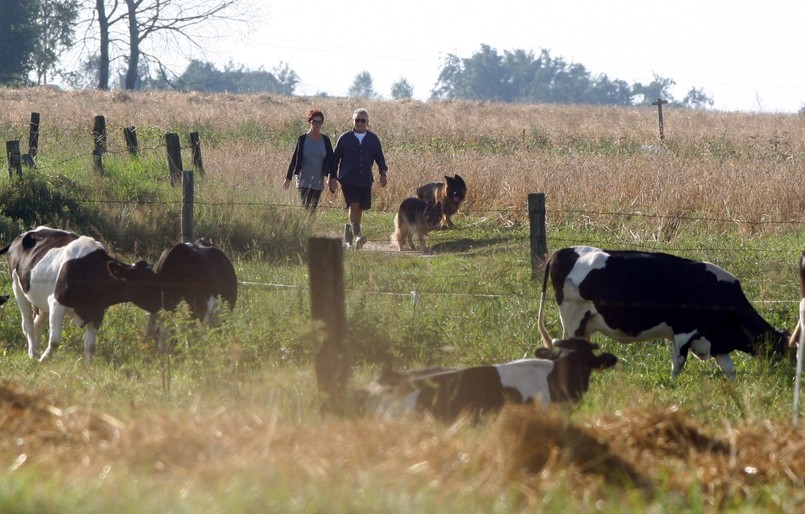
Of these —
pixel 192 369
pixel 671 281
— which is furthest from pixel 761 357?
pixel 192 369

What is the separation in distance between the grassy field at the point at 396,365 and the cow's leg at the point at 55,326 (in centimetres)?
16

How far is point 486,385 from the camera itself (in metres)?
7.48

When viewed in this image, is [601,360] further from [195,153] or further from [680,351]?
[195,153]

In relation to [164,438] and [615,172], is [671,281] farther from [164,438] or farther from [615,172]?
[615,172]

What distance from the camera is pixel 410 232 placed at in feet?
58.9

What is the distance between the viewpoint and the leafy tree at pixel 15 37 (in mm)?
63250

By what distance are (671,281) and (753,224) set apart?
7.38m

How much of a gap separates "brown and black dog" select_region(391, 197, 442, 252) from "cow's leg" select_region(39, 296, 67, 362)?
7.86 meters

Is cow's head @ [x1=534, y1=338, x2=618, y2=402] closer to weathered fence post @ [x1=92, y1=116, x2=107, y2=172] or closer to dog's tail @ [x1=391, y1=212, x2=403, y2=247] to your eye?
dog's tail @ [x1=391, y1=212, x2=403, y2=247]

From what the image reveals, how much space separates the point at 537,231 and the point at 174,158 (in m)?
6.96

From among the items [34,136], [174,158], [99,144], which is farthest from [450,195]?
[34,136]

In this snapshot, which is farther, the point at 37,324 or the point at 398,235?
the point at 398,235

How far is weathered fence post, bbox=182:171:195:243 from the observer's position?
1354 centimetres

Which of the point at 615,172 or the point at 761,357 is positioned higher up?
the point at 615,172
